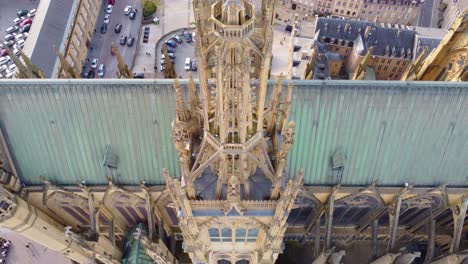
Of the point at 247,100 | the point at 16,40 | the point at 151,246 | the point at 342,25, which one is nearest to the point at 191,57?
the point at 342,25

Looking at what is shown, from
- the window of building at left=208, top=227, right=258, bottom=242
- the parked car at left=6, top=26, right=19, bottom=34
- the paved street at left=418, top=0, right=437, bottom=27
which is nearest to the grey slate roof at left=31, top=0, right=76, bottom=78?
the parked car at left=6, top=26, right=19, bottom=34

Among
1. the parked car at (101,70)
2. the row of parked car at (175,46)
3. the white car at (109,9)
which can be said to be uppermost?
the white car at (109,9)

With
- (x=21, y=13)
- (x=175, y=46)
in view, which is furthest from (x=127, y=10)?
(x=21, y=13)

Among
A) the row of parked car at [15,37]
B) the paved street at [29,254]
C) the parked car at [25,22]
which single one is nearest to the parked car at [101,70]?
the row of parked car at [15,37]

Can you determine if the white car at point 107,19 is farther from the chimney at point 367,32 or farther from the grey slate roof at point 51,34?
the chimney at point 367,32

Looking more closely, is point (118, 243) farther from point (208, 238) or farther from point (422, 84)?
point (422, 84)

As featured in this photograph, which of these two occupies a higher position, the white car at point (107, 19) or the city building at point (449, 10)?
the city building at point (449, 10)

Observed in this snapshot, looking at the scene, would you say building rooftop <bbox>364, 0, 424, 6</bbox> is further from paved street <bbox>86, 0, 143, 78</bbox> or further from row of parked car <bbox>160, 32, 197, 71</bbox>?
paved street <bbox>86, 0, 143, 78</bbox>
